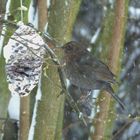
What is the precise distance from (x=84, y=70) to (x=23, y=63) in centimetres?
59

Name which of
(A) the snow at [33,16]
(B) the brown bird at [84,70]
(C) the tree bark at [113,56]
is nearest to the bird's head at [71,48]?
(B) the brown bird at [84,70]

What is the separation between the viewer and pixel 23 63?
5.86 feet

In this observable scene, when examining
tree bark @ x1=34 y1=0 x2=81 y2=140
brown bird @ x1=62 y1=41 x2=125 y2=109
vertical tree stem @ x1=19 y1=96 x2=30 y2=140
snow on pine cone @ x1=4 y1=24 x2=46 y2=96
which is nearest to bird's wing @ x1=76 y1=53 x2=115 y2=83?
brown bird @ x1=62 y1=41 x2=125 y2=109

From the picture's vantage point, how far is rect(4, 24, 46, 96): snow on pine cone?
178cm

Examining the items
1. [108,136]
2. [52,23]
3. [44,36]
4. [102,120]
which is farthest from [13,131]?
[44,36]

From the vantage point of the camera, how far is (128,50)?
14.9ft

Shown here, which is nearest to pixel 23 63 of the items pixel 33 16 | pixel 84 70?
pixel 84 70

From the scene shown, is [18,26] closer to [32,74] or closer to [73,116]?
[32,74]

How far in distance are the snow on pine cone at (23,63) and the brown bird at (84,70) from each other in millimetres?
415

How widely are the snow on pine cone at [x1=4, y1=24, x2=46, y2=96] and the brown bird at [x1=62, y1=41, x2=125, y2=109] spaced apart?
415 mm

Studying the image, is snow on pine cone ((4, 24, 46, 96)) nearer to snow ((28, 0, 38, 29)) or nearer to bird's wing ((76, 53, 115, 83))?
bird's wing ((76, 53, 115, 83))

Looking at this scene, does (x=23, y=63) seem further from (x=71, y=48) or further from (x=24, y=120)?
(x=24, y=120)

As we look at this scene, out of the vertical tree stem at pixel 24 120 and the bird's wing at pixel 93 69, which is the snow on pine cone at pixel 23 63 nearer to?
the bird's wing at pixel 93 69

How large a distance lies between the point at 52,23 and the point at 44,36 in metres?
0.58
